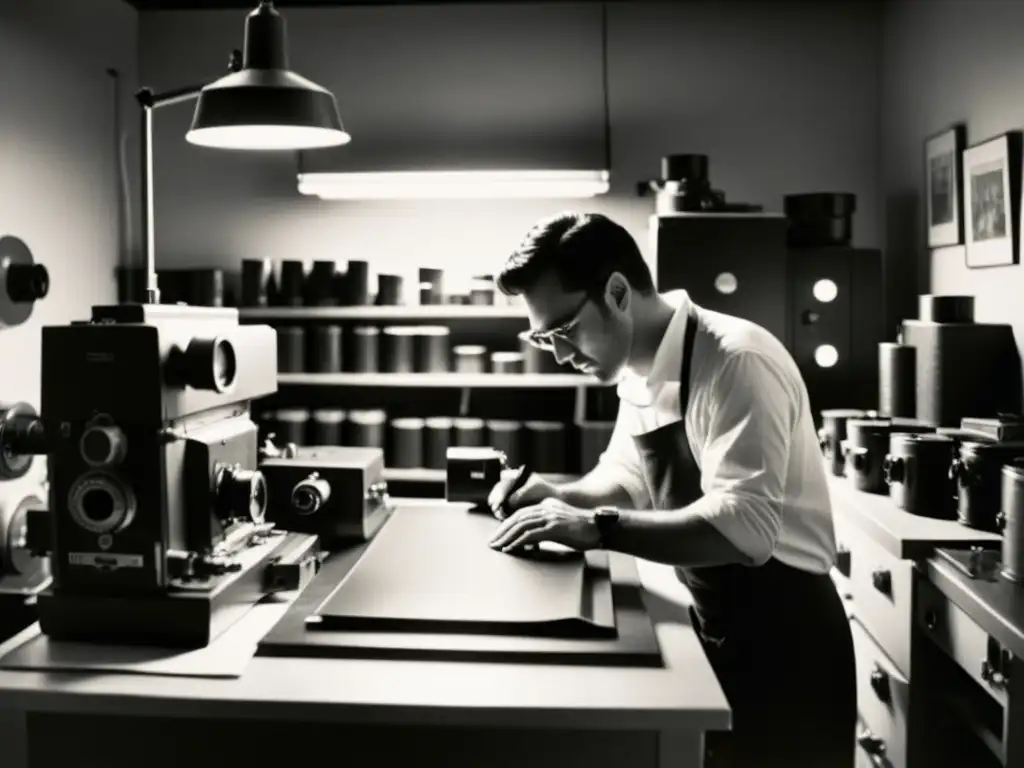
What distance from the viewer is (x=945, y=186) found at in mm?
3504

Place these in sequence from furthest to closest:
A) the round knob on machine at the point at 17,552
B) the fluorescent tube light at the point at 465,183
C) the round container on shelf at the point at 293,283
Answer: the round container on shelf at the point at 293,283, the fluorescent tube light at the point at 465,183, the round knob on machine at the point at 17,552

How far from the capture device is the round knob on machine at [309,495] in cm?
187

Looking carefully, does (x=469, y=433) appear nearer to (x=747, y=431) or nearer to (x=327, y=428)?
(x=327, y=428)

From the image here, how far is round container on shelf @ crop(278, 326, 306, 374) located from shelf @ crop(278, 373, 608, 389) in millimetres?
29

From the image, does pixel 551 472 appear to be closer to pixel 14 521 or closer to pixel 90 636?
pixel 14 521

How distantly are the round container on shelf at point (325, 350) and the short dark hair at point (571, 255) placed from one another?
2482 millimetres

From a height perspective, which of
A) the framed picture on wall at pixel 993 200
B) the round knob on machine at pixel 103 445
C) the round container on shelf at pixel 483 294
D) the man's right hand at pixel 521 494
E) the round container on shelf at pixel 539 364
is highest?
the framed picture on wall at pixel 993 200

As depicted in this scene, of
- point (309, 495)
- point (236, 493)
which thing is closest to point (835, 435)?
point (309, 495)

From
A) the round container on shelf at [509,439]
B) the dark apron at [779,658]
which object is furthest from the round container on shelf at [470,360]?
the dark apron at [779,658]

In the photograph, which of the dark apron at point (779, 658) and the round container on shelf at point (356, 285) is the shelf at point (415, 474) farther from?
the dark apron at point (779, 658)

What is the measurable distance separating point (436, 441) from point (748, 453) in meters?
2.60

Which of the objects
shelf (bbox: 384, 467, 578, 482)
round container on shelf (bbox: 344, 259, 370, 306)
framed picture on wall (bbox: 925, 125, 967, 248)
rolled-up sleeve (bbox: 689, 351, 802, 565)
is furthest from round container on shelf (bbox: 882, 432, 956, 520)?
round container on shelf (bbox: 344, 259, 370, 306)

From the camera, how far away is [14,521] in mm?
3348

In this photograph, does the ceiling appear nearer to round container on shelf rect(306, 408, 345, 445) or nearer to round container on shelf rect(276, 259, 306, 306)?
round container on shelf rect(276, 259, 306, 306)
